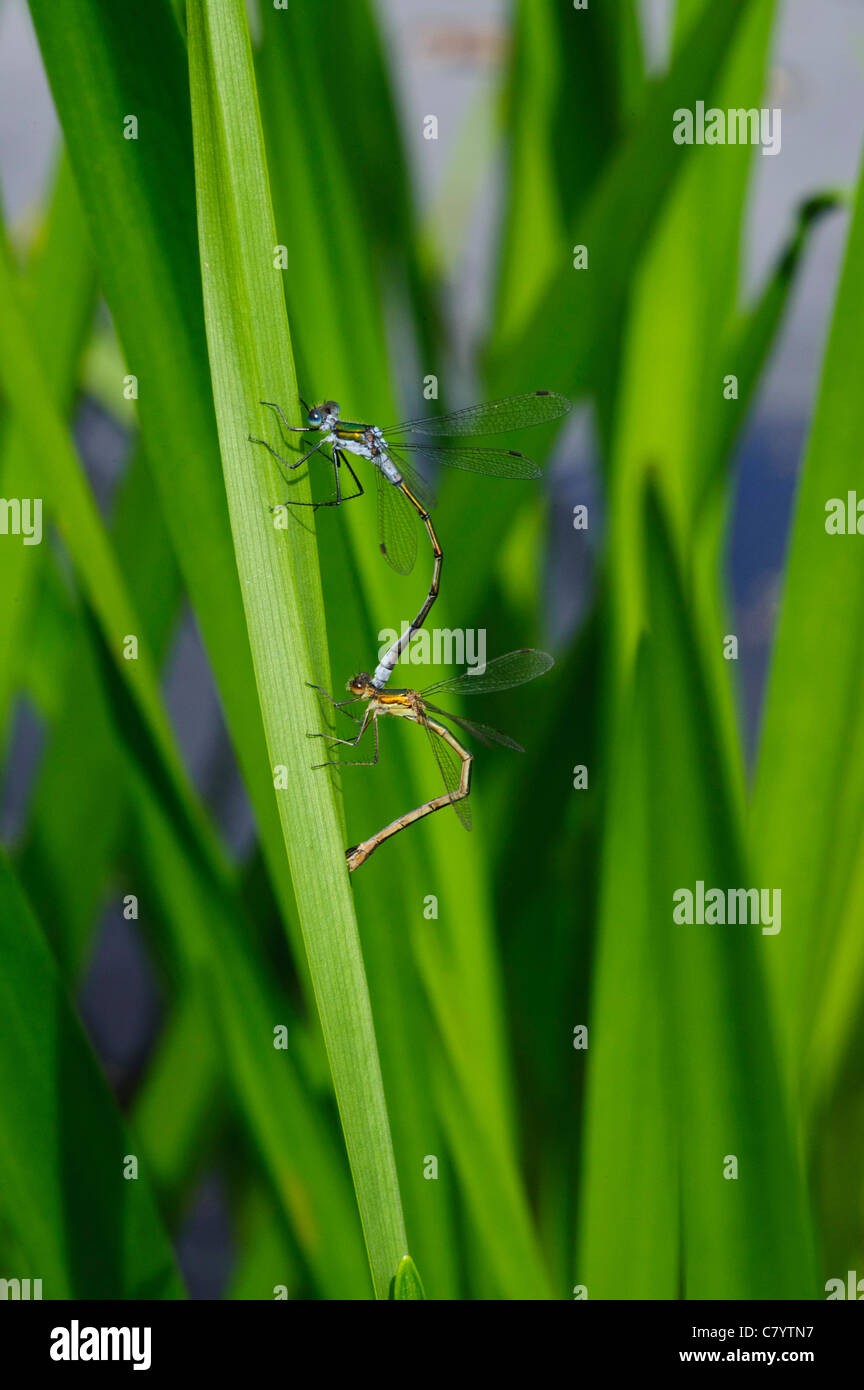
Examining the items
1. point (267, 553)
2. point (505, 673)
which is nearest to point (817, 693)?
point (505, 673)

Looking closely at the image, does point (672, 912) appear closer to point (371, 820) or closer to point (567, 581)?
point (371, 820)

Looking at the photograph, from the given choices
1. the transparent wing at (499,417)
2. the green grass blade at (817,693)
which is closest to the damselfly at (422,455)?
the transparent wing at (499,417)

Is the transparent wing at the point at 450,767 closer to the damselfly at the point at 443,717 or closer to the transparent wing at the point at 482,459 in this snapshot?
the damselfly at the point at 443,717

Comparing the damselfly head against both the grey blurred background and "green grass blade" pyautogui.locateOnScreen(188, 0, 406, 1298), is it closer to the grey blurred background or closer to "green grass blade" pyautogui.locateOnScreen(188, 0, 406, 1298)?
"green grass blade" pyautogui.locateOnScreen(188, 0, 406, 1298)

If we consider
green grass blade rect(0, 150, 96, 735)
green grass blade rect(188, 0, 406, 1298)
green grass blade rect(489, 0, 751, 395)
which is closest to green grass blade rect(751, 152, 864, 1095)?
green grass blade rect(489, 0, 751, 395)

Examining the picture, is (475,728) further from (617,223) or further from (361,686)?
(617,223)

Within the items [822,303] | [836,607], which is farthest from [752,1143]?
[822,303]
